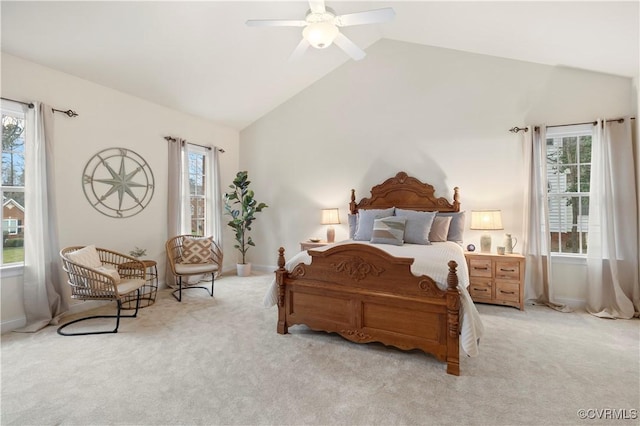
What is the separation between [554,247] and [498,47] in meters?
2.77

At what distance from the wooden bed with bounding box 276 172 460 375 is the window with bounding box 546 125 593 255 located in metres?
2.80

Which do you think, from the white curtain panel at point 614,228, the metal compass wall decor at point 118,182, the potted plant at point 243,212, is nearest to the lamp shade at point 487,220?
the white curtain panel at point 614,228

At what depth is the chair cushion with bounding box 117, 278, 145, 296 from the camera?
3.07 meters

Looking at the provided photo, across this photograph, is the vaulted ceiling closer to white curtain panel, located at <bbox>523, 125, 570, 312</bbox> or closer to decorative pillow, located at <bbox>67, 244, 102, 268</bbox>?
white curtain panel, located at <bbox>523, 125, 570, 312</bbox>

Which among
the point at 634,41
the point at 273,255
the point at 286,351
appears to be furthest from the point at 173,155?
the point at 634,41

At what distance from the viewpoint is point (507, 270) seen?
3705 mm

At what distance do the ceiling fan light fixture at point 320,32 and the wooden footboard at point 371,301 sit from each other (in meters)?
1.84

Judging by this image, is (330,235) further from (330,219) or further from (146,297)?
(146,297)

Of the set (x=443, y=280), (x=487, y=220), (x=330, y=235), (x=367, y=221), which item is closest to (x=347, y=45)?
(x=367, y=221)

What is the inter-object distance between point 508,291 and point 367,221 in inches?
77.3

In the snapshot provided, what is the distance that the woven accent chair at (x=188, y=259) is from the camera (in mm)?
4117

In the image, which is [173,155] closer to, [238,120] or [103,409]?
[238,120]

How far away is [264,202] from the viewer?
5.90 meters

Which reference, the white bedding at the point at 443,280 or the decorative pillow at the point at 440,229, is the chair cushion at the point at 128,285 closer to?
the white bedding at the point at 443,280
